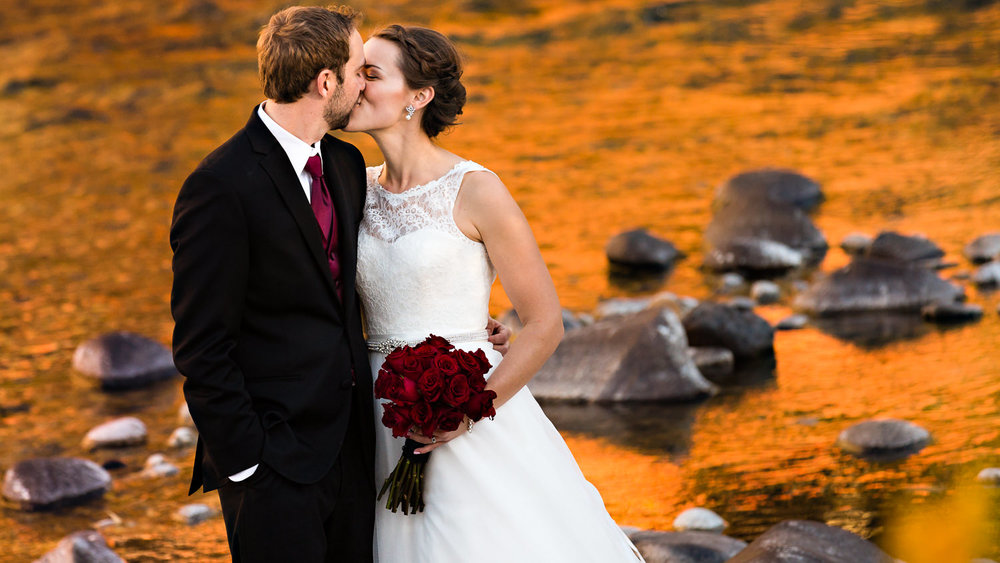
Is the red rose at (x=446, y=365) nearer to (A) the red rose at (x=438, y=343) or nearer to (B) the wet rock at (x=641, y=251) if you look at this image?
(A) the red rose at (x=438, y=343)

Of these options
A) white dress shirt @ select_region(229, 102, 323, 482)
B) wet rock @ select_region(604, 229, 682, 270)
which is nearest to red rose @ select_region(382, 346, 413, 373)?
white dress shirt @ select_region(229, 102, 323, 482)

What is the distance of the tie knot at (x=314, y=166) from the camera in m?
3.11

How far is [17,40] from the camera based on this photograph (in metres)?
20.9

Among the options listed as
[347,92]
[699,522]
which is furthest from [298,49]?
[699,522]

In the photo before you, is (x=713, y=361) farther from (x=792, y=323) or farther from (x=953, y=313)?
(x=953, y=313)

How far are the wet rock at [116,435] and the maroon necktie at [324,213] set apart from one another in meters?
3.45

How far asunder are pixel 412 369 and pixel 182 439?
343cm

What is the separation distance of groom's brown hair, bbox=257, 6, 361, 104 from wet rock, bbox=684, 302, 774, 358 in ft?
13.1

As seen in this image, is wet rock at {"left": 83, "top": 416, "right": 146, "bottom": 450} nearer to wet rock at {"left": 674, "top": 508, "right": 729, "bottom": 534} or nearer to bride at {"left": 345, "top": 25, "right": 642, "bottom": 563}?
wet rock at {"left": 674, "top": 508, "right": 729, "bottom": 534}

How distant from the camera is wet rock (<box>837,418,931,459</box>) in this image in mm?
5316

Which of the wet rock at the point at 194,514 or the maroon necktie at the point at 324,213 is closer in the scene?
the maroon necktie at the point at 324,213

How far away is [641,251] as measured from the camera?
864 cm

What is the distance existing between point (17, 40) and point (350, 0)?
5859mm

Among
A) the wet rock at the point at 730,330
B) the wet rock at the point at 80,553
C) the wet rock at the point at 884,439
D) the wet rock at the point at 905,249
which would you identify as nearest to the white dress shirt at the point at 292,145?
the wet rock at the point at 80,553
